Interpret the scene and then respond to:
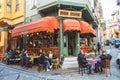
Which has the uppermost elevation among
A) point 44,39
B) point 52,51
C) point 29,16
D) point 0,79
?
point 29,16

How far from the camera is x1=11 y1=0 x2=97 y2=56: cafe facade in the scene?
16109 millimetres

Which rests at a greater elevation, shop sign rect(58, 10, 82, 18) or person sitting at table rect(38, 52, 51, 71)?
shop sign rect(58, 10, 82, 18)

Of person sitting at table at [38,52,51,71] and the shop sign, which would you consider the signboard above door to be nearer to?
the shop sign

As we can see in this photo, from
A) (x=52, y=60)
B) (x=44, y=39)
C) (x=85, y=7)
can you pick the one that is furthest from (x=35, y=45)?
(x=85, y=7)

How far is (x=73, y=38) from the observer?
18344 millimetres

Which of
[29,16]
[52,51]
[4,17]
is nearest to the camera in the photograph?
[52,51]

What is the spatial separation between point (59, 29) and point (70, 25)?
4.38 ft

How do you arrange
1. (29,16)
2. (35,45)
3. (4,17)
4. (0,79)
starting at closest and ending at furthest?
1. (0,79)
2. (35,45)
3. (29,16)
4. (4,17)

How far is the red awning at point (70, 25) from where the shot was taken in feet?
52.3

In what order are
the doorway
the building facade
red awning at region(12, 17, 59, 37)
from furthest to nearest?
the building facade → the doorway → red awning at region(12, 17, 59, 37)

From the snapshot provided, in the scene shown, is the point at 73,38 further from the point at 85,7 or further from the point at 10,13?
the point at 10,13

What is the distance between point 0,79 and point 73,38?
8989 mm

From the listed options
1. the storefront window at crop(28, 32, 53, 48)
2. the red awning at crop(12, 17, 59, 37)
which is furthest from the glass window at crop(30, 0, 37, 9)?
the red awning at crop(12, 17, 59, 37)

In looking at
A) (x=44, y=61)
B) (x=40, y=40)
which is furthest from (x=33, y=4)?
(x=44, y=61)
